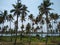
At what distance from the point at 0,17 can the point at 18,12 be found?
24.3 metres

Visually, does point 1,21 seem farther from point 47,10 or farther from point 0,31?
point 47,10

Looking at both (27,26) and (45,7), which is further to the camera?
(27,26)

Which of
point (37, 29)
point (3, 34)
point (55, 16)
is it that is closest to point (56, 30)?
point (37, 29)

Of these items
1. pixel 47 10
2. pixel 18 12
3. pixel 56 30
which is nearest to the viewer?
pixel 18 12

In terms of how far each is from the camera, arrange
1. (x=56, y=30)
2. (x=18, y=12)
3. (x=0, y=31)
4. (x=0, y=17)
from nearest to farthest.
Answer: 1. (x=18, y=12)
2. (x=0, y=17)
3. (x=0, y=31)
4. (x=56, y=30)

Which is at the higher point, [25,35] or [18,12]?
[18,12]

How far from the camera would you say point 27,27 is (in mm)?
102625

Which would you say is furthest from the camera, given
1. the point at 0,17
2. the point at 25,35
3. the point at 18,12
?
the point at 25,35

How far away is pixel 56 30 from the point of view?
111812mm

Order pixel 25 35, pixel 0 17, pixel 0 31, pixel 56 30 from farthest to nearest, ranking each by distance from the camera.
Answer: pixel 56 30 < pixel 0 31 < pixel 25 35 < pixel 0 17

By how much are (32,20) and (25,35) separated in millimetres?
9160

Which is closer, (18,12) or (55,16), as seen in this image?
(18,12)

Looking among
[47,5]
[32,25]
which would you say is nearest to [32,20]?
[32,25]

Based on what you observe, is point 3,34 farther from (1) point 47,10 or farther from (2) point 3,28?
(1) point 47,10
